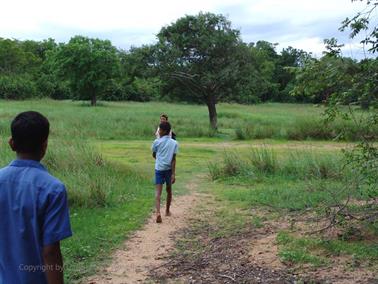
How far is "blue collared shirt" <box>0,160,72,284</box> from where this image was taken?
2.75 meters

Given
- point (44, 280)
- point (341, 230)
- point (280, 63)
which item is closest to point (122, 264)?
point (341, 230)

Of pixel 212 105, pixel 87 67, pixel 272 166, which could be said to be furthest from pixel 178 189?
pixel 87 67

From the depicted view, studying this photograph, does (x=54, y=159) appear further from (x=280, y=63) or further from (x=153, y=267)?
(x=280, y=63)

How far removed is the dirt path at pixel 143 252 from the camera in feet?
19.7

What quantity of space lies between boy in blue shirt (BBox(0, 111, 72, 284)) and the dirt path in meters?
3.10

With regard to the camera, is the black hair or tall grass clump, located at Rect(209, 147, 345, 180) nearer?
the black hair

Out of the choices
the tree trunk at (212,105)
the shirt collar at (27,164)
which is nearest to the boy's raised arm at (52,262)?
the shirt collar at (27,164)

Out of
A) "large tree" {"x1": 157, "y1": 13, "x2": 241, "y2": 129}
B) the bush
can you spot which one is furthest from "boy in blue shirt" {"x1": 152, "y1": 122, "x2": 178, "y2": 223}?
the bush

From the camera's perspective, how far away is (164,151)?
353 inches

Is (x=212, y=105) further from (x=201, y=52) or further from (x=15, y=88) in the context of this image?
(x=15, y=88)

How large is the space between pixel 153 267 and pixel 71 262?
1.02 meters

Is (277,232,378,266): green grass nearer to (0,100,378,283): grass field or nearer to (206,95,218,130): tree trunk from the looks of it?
(0,100,378,283): grass field

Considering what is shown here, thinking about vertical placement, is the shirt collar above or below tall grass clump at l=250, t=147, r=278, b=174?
above

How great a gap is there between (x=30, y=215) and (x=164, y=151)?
6.20 metres
